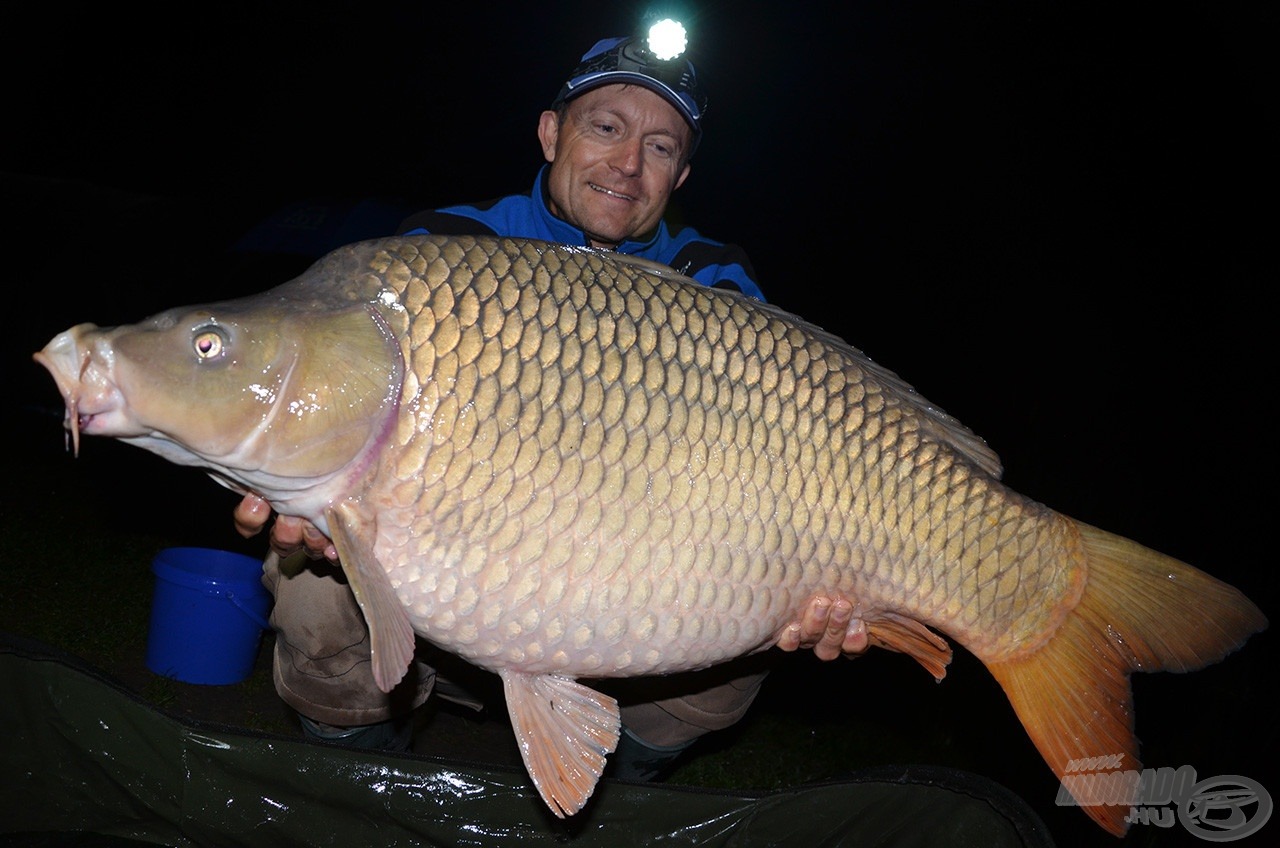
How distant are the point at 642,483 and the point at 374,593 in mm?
388

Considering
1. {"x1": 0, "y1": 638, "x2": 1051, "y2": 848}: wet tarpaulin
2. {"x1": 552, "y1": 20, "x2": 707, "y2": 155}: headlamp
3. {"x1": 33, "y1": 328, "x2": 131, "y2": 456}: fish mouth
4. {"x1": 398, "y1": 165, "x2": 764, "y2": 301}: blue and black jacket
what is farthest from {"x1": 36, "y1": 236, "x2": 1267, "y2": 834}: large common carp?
{"x1": 552, "y1": 20, "x2": 707, "y2": 155}: headlamp

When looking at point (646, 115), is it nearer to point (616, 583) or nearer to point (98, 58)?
point (616, 583)

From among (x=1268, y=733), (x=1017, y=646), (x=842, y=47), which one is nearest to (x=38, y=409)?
(x=1017, y=646)

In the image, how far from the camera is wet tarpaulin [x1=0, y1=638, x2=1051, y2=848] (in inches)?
64.2

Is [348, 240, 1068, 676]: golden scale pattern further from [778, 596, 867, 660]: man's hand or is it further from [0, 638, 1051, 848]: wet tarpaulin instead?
[0, 638, 1051, 848]: wet tarpaulin

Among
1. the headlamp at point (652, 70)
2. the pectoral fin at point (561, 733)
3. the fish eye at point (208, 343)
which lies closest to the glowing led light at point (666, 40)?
the headlamp at point (652, 70)

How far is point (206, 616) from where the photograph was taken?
2.48 m

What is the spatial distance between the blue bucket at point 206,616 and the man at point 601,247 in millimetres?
553

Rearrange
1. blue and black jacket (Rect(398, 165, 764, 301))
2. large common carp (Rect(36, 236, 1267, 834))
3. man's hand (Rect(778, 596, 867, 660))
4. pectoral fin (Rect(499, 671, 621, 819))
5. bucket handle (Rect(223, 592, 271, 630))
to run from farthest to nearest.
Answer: bucket handle (Rect(223, 592, 271, 630))
blue and black jacket (Rect(398, 165, 764, 301))
man's hand (Rect(778, 596, 867, 660))
pectoral fin (Rect(499, 671, 621, 819))
large common carp (Rect(36, 236, 1267, 834))

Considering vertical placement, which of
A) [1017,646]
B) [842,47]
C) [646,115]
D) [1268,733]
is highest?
[842,47]

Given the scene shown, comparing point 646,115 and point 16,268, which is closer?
point 646,115

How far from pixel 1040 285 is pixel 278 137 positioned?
11.2 metres

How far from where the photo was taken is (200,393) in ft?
3.71

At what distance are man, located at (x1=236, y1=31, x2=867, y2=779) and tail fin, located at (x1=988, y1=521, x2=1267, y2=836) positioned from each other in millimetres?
697
